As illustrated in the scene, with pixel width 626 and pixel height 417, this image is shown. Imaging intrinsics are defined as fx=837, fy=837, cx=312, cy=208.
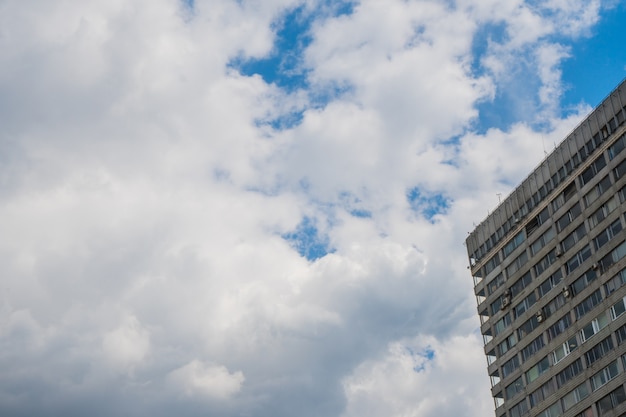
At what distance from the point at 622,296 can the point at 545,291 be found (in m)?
12.3

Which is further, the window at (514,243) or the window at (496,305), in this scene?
the window at (496,305)

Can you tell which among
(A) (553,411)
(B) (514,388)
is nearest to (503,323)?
(B) (514,388)

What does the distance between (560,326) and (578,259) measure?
736 cm

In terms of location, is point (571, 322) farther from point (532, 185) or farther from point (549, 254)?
point (532, 185)

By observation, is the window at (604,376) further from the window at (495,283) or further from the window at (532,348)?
the window at (495,283)

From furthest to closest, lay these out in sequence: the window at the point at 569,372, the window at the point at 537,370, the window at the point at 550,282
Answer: the window at the point at 550,282 < the window at the point at 537,370 < the window at the point at 569,372

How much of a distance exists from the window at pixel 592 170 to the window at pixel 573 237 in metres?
4.95

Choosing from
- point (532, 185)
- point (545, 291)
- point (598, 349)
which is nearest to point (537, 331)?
point (545, 291)

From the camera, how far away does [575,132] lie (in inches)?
3642

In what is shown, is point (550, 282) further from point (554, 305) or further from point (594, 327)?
point (594, 327)

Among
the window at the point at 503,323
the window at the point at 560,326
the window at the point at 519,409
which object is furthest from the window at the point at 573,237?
the window at the point at 519,409

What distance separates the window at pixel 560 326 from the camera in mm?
87750

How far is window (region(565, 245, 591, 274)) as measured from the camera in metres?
87.1

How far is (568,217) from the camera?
9100 cm
